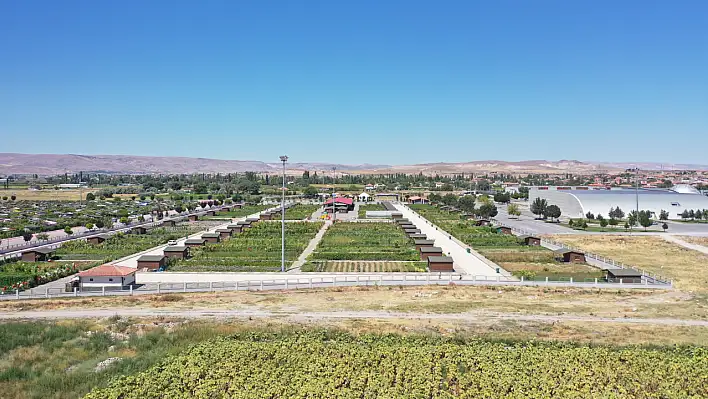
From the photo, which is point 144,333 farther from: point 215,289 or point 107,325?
point 215,289

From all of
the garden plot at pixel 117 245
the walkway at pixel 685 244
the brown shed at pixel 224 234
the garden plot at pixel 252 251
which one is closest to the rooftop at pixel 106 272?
the garden plot at pixel 252 251

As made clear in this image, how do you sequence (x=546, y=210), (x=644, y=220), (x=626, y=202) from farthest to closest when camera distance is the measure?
(x=626, y=202)
(x=546, y=210)
(x=644, y=220)

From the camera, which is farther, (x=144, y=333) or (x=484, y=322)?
(x=484, y=322)

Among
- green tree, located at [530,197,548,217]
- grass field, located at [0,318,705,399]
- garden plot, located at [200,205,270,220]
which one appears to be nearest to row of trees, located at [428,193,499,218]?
green tree, located at [530,197,548,217]

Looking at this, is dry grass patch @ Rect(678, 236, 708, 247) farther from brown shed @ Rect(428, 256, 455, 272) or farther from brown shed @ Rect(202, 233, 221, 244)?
brown shed @ Rect(202, 233, 221, 244)

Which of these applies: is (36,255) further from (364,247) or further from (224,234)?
(364,247)

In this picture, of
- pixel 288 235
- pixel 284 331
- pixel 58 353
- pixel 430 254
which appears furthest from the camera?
pixel 288 235

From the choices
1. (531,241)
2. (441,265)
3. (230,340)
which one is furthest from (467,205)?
(230,340)

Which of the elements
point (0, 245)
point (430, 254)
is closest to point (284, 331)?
point (430, 254)
